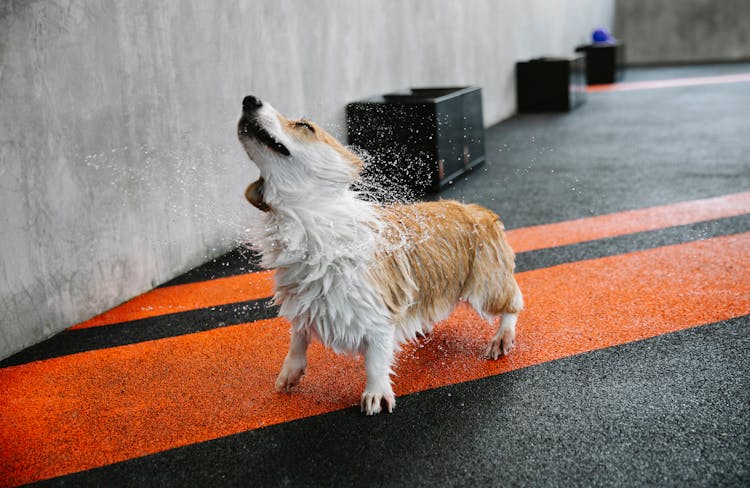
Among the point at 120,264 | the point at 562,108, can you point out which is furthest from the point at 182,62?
→ the point at 562,108

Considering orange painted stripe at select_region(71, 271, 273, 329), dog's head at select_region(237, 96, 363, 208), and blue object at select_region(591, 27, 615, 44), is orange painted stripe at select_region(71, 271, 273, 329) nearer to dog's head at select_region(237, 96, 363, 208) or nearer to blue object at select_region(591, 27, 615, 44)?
dog's head at select_region(237, 96, 363, 208)

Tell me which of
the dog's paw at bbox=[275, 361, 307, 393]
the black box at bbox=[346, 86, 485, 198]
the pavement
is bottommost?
the pavement

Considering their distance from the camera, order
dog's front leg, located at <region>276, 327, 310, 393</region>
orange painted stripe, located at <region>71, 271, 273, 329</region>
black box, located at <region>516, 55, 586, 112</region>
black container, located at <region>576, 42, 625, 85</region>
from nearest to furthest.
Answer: dog's front leg, located at <region>276, 327, 310, 393</region>, orange painted stripe, located at <region>71, 271, 273, 329</region>, black box, located at <region>516, 55, 586, 112</region>, black container, located at <region>576, 42, 625, 85</region>

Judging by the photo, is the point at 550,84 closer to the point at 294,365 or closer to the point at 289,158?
the point at 294,365

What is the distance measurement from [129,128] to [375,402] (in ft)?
5.07

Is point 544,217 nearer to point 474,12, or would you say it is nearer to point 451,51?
point 451,51

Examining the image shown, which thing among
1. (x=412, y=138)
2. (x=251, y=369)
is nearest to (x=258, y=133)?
(x=251, y=369)

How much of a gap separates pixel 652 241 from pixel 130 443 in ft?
7.72

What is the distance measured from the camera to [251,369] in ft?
7.14

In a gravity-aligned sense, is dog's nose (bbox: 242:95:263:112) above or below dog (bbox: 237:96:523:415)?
above

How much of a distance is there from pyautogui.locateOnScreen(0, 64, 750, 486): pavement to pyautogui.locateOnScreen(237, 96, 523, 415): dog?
0.14m

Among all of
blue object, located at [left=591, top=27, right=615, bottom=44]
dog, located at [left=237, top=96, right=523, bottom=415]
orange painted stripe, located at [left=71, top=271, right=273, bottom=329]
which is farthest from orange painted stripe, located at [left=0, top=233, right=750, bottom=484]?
blue object, located at [left=591, top=27, right=615, bottom=44]

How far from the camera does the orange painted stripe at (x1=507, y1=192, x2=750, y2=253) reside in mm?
3301

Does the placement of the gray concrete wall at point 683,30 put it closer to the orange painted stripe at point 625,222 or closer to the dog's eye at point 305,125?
the orange painted stripe at point 625,222
